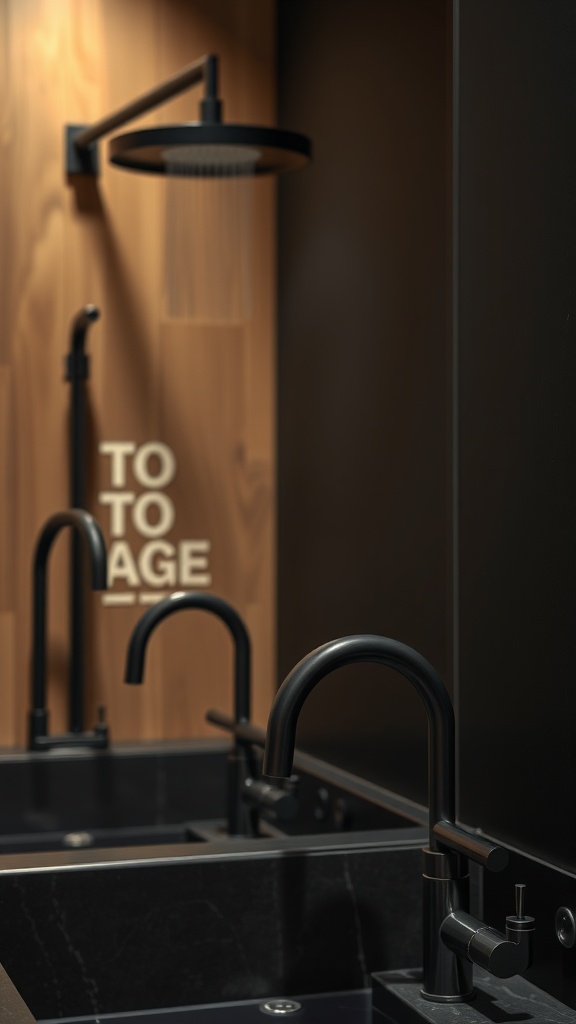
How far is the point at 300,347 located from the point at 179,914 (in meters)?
0.88

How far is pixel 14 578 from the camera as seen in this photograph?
181 centimetres

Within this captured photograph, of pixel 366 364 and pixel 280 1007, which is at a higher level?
pixel 366 364

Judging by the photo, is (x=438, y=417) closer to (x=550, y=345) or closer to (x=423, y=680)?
(x=550, y=345)

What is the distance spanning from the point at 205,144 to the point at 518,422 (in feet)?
1.53

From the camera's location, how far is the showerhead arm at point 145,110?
1.49 metres

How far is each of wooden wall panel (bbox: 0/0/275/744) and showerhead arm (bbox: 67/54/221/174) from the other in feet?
0.07

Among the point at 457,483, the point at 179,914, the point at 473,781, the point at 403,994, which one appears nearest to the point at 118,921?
the point at 179,914

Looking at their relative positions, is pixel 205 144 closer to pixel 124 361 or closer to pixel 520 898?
pixel 124 361

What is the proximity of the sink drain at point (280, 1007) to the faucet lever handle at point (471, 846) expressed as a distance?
0.22m

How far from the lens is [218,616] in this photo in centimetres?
151

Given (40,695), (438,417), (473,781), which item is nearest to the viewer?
(473,781)

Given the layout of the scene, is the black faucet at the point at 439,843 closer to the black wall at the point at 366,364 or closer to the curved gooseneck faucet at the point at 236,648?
the black wall at the point at 366,364

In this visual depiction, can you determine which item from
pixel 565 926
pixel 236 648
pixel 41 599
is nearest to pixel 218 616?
pixel 236 648

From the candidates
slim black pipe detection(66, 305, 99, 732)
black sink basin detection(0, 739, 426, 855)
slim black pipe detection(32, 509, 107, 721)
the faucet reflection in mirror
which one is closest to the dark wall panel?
the faucet reflection in mirror
